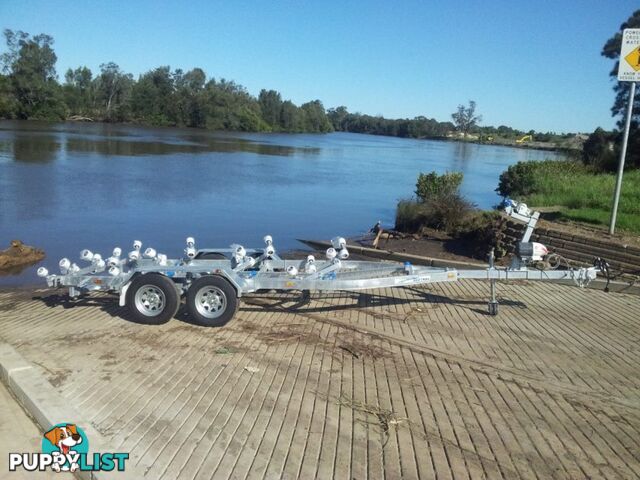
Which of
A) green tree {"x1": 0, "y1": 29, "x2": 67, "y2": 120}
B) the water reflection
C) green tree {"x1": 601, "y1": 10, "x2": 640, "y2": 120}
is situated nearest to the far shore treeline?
green tree {"x1": 0, "y1": 29, "x2": 67, "y2": 120}

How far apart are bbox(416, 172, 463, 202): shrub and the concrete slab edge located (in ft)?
45.8

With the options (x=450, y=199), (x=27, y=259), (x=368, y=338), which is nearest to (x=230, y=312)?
(x=368, y=338)

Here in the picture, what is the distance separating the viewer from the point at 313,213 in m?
24.4

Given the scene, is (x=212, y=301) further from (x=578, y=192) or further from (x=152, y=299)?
(x=578, y=192)

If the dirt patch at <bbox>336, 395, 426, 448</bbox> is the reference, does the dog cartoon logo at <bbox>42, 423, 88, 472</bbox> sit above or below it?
below

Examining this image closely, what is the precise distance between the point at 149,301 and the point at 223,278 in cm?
106

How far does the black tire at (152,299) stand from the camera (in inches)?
279

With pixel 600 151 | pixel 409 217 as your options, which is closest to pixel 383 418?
pixel 409 217

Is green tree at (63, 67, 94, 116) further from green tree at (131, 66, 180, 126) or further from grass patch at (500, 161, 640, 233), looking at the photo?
grass patch at (500, 161, 640, 233)

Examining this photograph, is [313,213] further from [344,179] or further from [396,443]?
[396,443]

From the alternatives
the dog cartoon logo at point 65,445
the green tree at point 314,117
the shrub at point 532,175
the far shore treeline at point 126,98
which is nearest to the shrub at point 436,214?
the shrub at point 532,175

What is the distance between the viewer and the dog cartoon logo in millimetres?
4129

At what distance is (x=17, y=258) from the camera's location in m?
13.7

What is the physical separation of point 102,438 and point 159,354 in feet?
6.17
